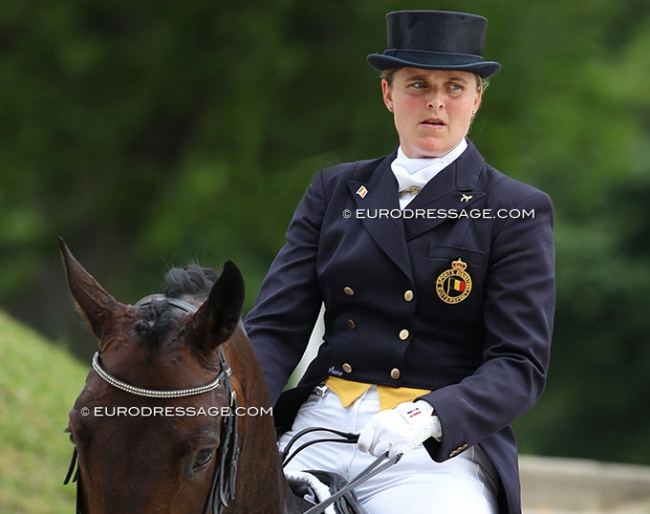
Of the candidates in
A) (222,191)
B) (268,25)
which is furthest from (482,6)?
(222,191)

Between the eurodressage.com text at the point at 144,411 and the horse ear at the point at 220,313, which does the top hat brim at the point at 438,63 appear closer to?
the horse ear at the point at 220,313

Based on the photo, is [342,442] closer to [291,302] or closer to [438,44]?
[291,302]

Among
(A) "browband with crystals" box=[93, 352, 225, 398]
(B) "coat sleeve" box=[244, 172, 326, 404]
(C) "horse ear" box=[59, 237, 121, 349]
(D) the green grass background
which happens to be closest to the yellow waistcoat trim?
(B) "coat sleeve" box=[244, 172, 326, 404]

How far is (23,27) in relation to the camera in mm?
15875

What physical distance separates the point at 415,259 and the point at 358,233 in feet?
0.67

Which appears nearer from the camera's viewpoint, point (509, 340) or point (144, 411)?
point (144, 411)

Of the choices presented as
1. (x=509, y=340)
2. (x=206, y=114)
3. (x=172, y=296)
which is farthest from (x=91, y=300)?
(x=206, y=114)

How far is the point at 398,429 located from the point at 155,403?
67cm

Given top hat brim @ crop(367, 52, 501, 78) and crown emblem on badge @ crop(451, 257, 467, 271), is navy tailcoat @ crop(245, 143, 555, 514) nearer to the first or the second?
crown emblem on badge @ crop(451, 257, 467, 271)

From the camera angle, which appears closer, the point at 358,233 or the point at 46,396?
the point at 358,233

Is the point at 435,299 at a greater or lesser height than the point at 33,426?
greater

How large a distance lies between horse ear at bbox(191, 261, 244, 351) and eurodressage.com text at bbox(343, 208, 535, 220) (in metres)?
0.98

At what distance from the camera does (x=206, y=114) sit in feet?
53.9

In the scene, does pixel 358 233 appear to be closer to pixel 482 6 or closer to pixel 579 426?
pixel 482 6
